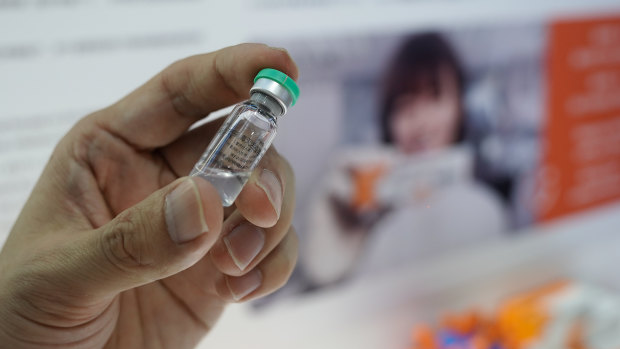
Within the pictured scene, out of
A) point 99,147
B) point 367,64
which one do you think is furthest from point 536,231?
point 99,147

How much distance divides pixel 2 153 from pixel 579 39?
1662 mm

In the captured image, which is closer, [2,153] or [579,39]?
[2,153]

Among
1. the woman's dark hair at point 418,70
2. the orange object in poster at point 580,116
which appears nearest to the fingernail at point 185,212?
the woman's dark hair at point 418,70

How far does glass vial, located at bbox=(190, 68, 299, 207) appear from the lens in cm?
56

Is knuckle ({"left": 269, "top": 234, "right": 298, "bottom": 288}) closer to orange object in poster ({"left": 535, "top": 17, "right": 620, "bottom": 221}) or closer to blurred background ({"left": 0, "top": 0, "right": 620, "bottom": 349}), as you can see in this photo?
blurred background ({"left": 0, "top": 0, "right": 620, "bottom": 349})

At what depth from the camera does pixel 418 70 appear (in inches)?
57.8

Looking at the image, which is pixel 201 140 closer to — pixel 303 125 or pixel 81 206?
pixel 81 206

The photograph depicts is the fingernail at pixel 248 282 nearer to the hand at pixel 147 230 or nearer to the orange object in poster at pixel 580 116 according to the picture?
the hand at pixel 147 230

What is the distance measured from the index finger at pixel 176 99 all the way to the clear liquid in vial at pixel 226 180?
0.13 metres

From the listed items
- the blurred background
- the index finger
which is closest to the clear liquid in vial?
the index finger

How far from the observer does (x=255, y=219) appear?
61 centimetres

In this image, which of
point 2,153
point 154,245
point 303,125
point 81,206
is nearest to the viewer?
point 154,245

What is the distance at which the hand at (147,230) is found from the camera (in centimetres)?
52

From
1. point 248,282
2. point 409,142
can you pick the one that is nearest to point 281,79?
point 248,282
